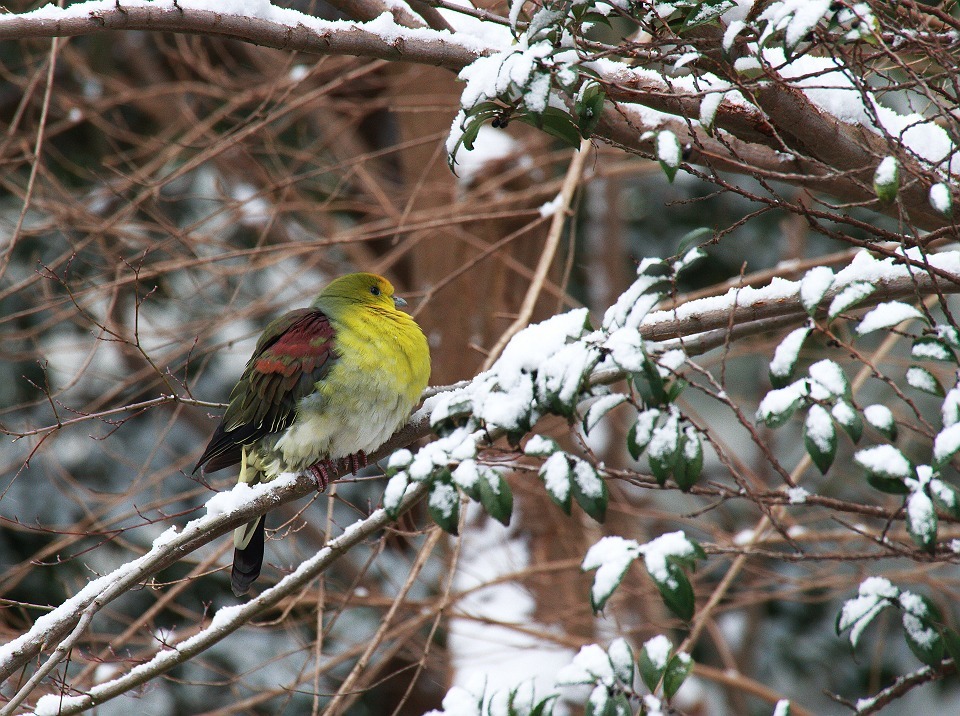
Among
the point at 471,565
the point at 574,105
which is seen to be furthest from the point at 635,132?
the point at 471,565

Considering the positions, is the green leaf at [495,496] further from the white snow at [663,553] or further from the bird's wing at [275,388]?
the bird's wing at [275,388]

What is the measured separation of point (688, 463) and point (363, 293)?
6.98 ft

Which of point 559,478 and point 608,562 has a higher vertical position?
point 559,478

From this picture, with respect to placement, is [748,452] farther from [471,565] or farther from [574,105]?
[574,105]

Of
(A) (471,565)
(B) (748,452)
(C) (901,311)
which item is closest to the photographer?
(C) (901,311)

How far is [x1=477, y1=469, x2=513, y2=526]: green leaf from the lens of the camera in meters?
Answer: 1.68

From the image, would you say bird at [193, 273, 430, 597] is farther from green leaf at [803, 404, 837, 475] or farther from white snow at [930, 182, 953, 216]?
white snow at [930, 182, 953, 216]

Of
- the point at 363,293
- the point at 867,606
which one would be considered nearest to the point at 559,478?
the point at 867,606

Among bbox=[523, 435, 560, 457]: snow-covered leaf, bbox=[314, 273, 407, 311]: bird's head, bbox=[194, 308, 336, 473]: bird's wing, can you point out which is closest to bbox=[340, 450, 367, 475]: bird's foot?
bbox=[194, 308, 336, 473]: bird's wing

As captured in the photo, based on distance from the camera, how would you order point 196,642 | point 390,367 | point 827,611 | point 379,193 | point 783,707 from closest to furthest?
point 783,707 → point 196,642 → point 390,367 → point 379,193 → point 827,611

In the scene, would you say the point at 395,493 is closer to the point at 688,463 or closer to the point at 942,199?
the point at 688,463

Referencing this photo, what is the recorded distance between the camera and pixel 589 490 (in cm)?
165

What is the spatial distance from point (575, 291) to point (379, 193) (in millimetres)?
3147

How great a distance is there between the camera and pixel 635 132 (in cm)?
250
